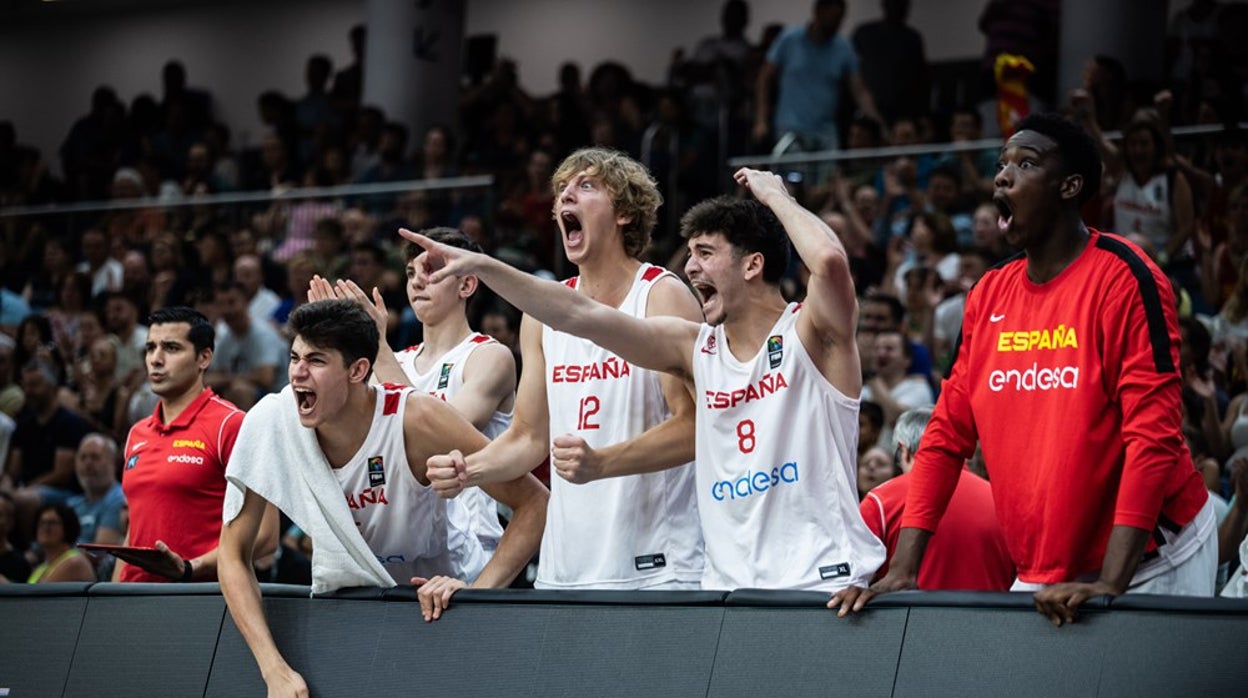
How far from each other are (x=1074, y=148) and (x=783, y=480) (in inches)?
50.8

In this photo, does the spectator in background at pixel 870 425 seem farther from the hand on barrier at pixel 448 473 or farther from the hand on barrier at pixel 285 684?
the hand on barrier at pixel 285 684

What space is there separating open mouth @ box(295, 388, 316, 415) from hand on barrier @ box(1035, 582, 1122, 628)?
2.50 metres

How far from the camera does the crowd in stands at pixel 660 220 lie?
33.0ft

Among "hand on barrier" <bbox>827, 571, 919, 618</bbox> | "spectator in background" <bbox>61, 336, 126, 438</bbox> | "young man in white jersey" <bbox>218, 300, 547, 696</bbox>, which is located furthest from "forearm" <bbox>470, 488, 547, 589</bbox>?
"spectator in background" <bbox>61, 336, 126, 438</bbox>

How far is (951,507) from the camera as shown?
235 inches

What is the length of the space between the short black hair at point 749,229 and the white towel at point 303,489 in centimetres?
148

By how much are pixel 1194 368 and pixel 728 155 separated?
5.74m

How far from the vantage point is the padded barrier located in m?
4.23

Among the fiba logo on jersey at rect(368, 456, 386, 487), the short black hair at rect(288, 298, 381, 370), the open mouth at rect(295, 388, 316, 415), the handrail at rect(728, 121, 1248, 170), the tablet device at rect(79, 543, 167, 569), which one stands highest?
the handrail at rect(728, 121, 1248, 170)

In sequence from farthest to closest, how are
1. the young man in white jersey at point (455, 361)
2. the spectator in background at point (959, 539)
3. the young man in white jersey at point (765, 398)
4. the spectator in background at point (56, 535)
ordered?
the spectator in background at point (56, 535)
the young man in white jersey at point (455, 361)
the spectator in background at point (959, 539)
the young man in white jersey at point (765, 398)

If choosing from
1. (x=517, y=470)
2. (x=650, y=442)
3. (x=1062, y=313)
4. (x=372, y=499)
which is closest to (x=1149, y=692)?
(x=1062, y=313)

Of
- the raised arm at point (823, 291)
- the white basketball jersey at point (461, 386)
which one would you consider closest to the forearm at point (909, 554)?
the raised arm at point (823, 291)

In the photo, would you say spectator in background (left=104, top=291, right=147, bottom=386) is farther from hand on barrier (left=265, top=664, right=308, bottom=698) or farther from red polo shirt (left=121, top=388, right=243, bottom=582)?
hand on barrier (left=265, top=664, right=308, bottom=698)

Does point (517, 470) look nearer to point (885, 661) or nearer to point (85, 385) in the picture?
point (885, 661)
